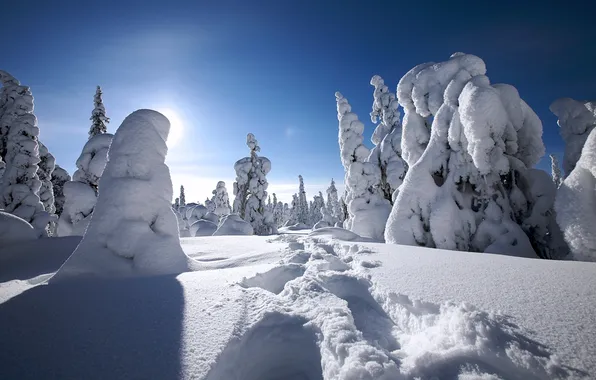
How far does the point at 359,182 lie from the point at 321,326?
1565 centimetres

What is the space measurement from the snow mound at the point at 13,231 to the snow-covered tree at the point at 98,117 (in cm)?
1452

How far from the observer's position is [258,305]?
2.86 m

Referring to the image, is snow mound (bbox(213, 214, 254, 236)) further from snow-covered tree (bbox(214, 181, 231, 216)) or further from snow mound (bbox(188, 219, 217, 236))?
snow-covered tree (bbox(214, 181, 231, 216))

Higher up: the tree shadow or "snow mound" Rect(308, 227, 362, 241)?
"snow mound" Rect(308, 227, 362, 241)

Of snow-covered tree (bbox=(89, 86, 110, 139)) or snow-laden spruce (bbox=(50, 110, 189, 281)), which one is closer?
snow-laden spruce (bbox=(50, 110, 189, 281))

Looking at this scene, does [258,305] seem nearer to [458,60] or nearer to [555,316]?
[555,316]

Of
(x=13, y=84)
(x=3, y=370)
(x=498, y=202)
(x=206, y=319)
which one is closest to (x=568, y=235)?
(x=498, y=202)

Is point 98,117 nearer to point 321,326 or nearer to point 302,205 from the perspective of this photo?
point 321,326

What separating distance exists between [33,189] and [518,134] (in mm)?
22443

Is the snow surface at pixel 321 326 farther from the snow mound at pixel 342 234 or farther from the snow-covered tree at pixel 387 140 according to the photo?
the snow-covered tree at pixel 387 140

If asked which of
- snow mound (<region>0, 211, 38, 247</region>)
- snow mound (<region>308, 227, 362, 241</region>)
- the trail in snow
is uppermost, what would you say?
snow mound (<region>0, 211, 38, 247</region>)

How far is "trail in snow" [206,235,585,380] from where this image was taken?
1.76 metres

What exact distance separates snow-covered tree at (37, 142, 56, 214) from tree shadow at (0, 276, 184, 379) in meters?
22.8

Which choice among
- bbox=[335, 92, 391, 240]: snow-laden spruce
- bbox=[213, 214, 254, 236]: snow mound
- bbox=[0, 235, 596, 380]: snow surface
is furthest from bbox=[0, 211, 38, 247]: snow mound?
bbox=[335, 92, 391, 240]: snow-laden spruce
